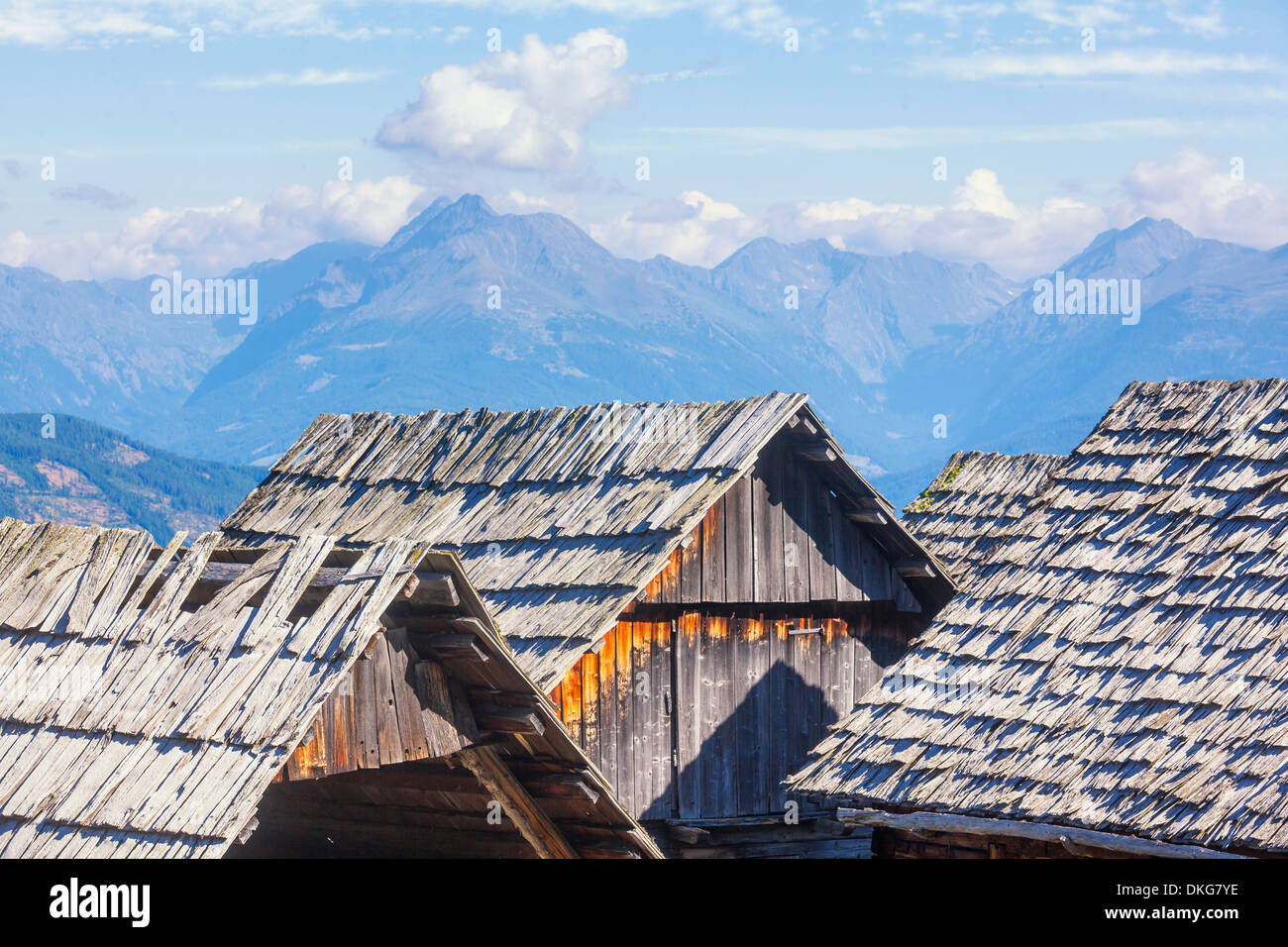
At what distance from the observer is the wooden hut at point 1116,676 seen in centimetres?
1251

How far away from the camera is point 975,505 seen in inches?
917

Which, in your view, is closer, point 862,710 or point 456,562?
point 456,562

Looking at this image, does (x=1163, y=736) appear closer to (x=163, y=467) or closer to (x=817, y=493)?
(x=817, y=493)

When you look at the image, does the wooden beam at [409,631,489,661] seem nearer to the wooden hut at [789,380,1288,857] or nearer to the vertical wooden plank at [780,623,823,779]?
the wooden hut at [789,380,1288,857]

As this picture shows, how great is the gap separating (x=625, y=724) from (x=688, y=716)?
2.88 ft

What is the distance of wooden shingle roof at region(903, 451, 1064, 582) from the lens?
72.5ft

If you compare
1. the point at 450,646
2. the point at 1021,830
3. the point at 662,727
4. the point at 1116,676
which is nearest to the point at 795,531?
the point at 662,727

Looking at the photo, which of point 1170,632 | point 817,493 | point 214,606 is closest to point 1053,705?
point 1170,632

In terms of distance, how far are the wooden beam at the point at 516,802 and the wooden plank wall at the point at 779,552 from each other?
6015mm

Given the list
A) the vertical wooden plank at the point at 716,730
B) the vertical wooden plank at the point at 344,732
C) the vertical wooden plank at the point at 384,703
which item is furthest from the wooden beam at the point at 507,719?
the vertical wooden plank at the point at 716,730

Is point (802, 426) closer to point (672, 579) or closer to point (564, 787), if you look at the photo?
point (672, 579)

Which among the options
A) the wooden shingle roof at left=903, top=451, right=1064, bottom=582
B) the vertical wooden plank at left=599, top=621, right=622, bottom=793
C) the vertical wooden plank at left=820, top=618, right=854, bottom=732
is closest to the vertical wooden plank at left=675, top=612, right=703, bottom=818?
the vertical wooden plank at left=599, top=621, right=622, bottom=793
